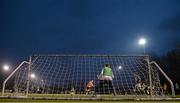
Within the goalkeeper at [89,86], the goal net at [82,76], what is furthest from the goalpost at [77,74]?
the goalkeeper at [89,86]

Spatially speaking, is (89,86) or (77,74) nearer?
(89,86)

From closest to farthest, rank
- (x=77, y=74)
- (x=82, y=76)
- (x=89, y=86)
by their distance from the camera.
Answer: (x=89, y=86) < (x=77, y=74) < (x=82, y=76)

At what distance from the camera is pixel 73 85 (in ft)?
75.1

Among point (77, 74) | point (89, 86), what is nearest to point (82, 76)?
point (77, 74)

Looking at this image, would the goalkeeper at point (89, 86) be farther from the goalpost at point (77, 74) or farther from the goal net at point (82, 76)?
the goalpost at point (77, 74)

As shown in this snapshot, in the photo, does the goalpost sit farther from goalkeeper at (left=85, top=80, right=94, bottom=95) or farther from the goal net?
goalkeeper at (left=85, top=80, right=94, bottom=95)

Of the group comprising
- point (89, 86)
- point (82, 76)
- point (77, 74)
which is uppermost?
point (77, 74)

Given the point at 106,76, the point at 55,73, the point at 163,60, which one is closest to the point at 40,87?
the point at 55,73

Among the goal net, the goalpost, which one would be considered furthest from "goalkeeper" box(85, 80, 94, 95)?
the goalpost

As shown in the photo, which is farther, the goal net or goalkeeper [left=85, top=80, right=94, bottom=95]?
goalkeeper [left=85, top=80, right=94, bottom=95]

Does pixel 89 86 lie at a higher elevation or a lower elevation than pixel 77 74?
lower

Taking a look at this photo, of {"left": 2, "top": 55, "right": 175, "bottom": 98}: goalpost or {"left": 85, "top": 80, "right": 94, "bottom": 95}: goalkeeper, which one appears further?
{"left": 85, "top": 80, "right": 94, "bottom": 95}: goalkeeper

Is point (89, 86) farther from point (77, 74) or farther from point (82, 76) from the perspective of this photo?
point (82, 76)

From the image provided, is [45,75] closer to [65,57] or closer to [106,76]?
[65,57]
